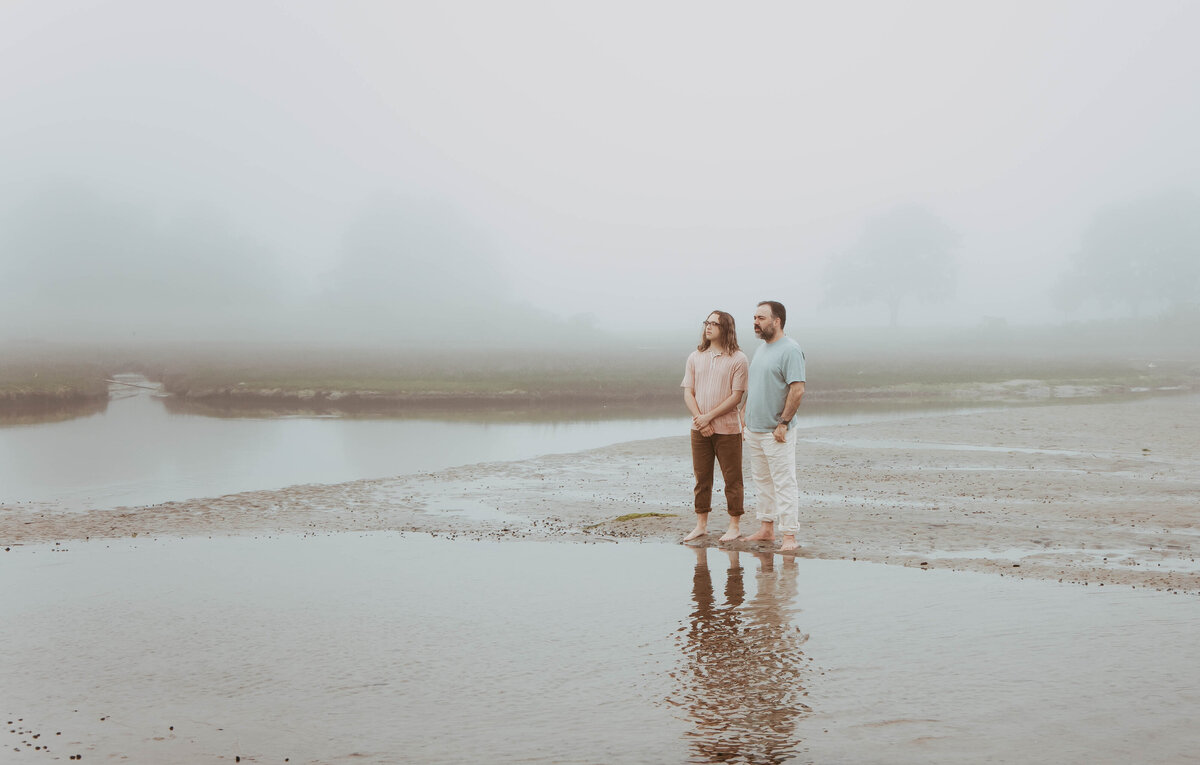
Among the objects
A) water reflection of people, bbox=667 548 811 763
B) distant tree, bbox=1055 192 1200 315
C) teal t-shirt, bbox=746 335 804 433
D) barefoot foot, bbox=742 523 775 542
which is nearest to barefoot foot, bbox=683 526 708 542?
barefoot foot, bbox=742 523 775 542

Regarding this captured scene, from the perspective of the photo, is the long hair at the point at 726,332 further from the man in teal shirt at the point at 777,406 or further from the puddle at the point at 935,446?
the puddle at the point at 935,446

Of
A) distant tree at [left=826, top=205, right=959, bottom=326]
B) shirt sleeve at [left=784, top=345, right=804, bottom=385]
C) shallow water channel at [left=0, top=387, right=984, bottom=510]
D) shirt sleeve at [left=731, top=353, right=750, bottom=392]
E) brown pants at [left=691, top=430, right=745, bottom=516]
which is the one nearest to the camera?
shirt sleeve at [left=784, top=345, right=804, bottom=385]

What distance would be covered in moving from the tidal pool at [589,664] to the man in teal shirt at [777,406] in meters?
0.86

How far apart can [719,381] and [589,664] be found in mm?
4941

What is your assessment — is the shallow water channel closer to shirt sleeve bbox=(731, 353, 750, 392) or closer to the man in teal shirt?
shirt sleeve bbox=(731, 353, 750, 392)

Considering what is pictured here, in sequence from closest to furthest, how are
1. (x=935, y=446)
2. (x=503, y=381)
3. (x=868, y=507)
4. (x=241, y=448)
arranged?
1. (x=868, y=507)
2. (x=935, y=446)
3. (x=241, y=448)
4. (x=503, y=381)

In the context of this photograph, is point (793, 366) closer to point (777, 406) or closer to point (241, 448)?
point (777, 406)

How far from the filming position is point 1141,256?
101125 mm

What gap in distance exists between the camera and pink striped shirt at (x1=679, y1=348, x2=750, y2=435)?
11.4 meters

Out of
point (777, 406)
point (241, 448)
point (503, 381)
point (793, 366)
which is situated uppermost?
point (503, 381)

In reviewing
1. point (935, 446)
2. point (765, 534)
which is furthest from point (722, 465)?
point (935, 446)

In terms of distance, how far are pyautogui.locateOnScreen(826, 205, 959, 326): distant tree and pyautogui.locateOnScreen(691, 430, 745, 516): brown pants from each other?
391 ft

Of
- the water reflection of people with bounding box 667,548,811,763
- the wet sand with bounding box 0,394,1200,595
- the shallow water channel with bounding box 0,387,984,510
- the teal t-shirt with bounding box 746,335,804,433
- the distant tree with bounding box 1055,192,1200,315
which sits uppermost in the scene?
the distant tree with bounding box 1055,192,1200,315

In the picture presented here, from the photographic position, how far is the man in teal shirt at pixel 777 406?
35.7ft
